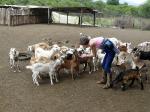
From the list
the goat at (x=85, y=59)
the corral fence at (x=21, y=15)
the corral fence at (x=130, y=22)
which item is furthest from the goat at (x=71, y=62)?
the corral fence at (x=130, y=22)

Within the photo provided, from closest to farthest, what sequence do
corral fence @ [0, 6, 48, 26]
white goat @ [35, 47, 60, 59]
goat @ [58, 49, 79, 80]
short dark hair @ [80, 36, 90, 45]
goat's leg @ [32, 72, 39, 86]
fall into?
1. goat's leg @ [32, 72, 39, 86]
2. short dark hair @ [80, 36, 90, 45]
3. goat @ [58, 49, 79, 80]
4. white goat @ [35, 47, 60, 59]
5. corral fence @ [0, 6, 48, 26]

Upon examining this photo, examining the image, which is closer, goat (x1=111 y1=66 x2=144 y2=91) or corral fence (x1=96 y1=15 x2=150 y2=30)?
goat (x1=111 y1=66 x2=144 y2=91)

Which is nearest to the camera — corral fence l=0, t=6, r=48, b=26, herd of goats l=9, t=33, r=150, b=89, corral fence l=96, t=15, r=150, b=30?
herd of goats l=9, t=33, r=150, b=89

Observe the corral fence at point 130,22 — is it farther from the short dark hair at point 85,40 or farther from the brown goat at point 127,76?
the brown goat at point 127,76

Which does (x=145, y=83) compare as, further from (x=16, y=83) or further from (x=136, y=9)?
(x=136, y=9)

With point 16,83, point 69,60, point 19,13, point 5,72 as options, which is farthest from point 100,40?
point 19,13

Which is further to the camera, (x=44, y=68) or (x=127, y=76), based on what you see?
(x=44, y=68)

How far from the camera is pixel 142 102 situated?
12.0 meters

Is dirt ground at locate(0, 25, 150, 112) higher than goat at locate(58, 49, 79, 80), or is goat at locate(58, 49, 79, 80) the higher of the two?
goat at locate(58, 49, 79, 80)

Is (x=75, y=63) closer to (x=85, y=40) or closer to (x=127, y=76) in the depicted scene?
(x=85, y=40)

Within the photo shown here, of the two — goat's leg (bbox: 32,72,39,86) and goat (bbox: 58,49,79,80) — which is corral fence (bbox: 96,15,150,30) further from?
goat's leg (bbox: 32,72,39,86)

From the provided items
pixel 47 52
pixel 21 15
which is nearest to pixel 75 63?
pixel 47 52

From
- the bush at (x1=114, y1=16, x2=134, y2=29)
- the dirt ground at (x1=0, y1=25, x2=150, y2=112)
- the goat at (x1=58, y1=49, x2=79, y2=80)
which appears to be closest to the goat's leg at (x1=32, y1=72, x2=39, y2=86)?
the dirt ground at (x1=0, y1=25, x2=150, y2=112)

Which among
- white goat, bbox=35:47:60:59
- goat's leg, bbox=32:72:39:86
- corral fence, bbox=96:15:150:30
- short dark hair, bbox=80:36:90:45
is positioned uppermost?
corral fence, bbox=96:15:150:30
